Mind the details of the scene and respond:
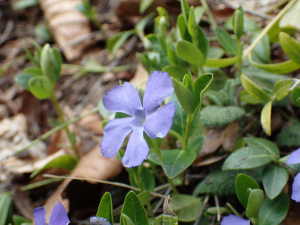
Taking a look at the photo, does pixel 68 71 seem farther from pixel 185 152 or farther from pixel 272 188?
pixel 272 188

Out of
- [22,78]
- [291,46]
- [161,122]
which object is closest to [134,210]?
[161,122]

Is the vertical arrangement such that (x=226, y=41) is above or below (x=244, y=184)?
above

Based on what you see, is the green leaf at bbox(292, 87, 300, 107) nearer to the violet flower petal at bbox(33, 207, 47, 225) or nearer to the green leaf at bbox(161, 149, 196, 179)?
the green leaf at bbox(161, 149, 196, 179)

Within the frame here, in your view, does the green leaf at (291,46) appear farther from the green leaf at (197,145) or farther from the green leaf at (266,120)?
the green leaf at (197,145)

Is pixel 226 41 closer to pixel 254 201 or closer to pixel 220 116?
pixel 220 116

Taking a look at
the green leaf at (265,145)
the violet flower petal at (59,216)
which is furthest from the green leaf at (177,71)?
the violet flower petal at (59,216)

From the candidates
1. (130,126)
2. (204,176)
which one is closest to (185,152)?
(130,126)

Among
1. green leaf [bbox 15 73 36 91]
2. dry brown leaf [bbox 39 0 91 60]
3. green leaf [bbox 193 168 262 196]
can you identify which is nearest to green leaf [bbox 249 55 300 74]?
green leaf [bbox 193 168 262 196]

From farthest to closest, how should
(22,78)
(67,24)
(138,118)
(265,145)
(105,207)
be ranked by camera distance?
(67,24)
(22,78)
(265,145)
(138,118)
(105,207)
